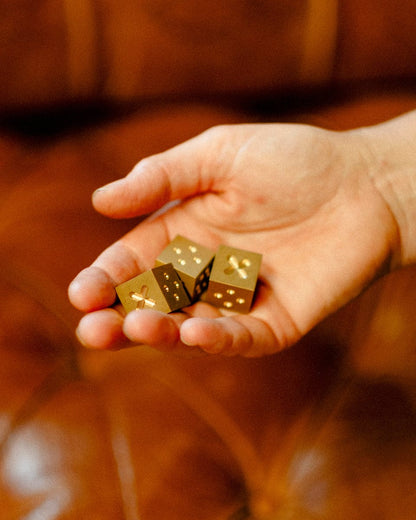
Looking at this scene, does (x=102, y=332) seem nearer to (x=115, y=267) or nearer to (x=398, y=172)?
(x=115, y=267)

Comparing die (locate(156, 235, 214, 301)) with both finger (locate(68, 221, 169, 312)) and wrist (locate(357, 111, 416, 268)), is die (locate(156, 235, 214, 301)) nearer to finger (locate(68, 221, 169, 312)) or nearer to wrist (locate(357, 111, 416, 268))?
finger (locate(68, 221, 169, 312))

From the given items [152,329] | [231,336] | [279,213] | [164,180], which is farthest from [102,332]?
[279,213]

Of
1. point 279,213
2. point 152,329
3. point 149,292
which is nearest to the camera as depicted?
point 152,329

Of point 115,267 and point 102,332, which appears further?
point 115,267

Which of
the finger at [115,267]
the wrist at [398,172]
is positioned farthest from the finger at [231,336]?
the wrist at [398,172]

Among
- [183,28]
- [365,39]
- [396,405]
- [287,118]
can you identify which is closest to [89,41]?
Result: [183,28]

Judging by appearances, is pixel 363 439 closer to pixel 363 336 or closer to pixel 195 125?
pixel 363 336
